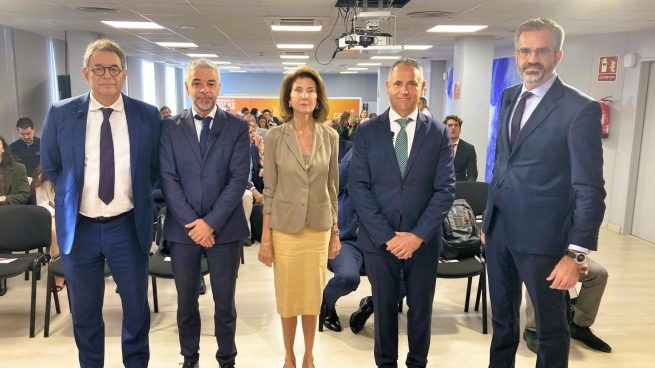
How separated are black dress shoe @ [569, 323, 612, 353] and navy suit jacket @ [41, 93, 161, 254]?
2993 millimetres

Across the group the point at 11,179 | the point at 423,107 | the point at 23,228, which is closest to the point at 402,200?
the point at 23,228

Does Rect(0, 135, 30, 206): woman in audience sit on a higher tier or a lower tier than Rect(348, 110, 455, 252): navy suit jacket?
lower

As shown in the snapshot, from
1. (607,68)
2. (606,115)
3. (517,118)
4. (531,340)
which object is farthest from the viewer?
(607,68)

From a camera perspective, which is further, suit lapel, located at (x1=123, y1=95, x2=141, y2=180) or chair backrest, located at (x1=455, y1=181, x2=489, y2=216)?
chair backrest, located at (x1=455, y1=181, x2=489, y2=216)

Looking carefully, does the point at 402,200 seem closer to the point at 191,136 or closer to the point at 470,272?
the point at 191,136

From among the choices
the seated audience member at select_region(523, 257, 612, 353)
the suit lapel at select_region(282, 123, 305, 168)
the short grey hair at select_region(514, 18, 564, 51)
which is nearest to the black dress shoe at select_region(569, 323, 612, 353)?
the seated audience member at select_region(523, 257, 612, 353)

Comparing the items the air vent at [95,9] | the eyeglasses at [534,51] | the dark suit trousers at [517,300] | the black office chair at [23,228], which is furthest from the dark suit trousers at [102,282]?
the air vent at [95,9]

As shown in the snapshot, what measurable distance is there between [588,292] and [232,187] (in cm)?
263

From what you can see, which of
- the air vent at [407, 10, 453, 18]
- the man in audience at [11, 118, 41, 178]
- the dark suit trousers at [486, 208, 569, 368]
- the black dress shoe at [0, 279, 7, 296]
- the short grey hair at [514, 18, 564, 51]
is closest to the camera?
the short grey hair at [514, 18, 564, 51]

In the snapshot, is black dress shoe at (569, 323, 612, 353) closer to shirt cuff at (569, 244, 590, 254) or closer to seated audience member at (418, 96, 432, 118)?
shirt cuff at (569, 244, 590, 254)

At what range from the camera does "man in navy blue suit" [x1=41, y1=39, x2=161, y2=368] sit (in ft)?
8.07

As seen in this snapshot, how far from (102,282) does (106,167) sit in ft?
2.13

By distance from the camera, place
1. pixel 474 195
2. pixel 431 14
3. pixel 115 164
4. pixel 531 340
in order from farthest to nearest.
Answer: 1. pixel 431 14
2. pixel 474 195
3. pixel 531 340
4. pixel 115 164

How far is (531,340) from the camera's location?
3357mm
